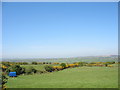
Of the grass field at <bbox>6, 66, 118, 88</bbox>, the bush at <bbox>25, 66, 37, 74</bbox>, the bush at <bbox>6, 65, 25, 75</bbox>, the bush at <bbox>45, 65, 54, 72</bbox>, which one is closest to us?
the grass field at <bbox>6, 66, 118, 88</bbox>

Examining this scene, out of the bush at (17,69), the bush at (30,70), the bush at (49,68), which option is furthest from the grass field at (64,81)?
the bush at (49,68)

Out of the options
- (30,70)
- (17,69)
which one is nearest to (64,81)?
(30,70)

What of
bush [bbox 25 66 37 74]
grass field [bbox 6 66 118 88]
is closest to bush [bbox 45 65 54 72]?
bush [bbox 25 66 37 74]

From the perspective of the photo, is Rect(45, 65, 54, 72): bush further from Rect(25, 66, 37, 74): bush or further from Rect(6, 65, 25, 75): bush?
Rect(6, 65, 25, 75): bush

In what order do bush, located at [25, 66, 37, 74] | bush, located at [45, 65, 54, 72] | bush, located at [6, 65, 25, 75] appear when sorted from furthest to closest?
bush, located at [45, 65, 54, 72], bush, located at [25, 66, 37, 74], bush, located at [6, 65, 25, 75]

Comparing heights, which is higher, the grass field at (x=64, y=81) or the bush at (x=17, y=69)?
the bush at (x=17, y=69)

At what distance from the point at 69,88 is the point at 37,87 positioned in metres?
0.62

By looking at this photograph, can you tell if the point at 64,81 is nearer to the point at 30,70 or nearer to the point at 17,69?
the point at 30,70

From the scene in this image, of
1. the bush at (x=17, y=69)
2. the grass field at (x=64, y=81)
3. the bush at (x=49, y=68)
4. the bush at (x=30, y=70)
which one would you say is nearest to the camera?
the grass field at (x=64, y=81)

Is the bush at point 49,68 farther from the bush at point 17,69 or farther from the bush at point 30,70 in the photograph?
the bush at point 17,69

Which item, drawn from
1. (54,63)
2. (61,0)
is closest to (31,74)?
(54,63)

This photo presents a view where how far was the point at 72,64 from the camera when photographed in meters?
5.31

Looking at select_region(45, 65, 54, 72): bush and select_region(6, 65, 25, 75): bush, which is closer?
select_region(6, 65, 25, 75): bush

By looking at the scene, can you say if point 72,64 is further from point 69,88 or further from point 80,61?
point 69,88
